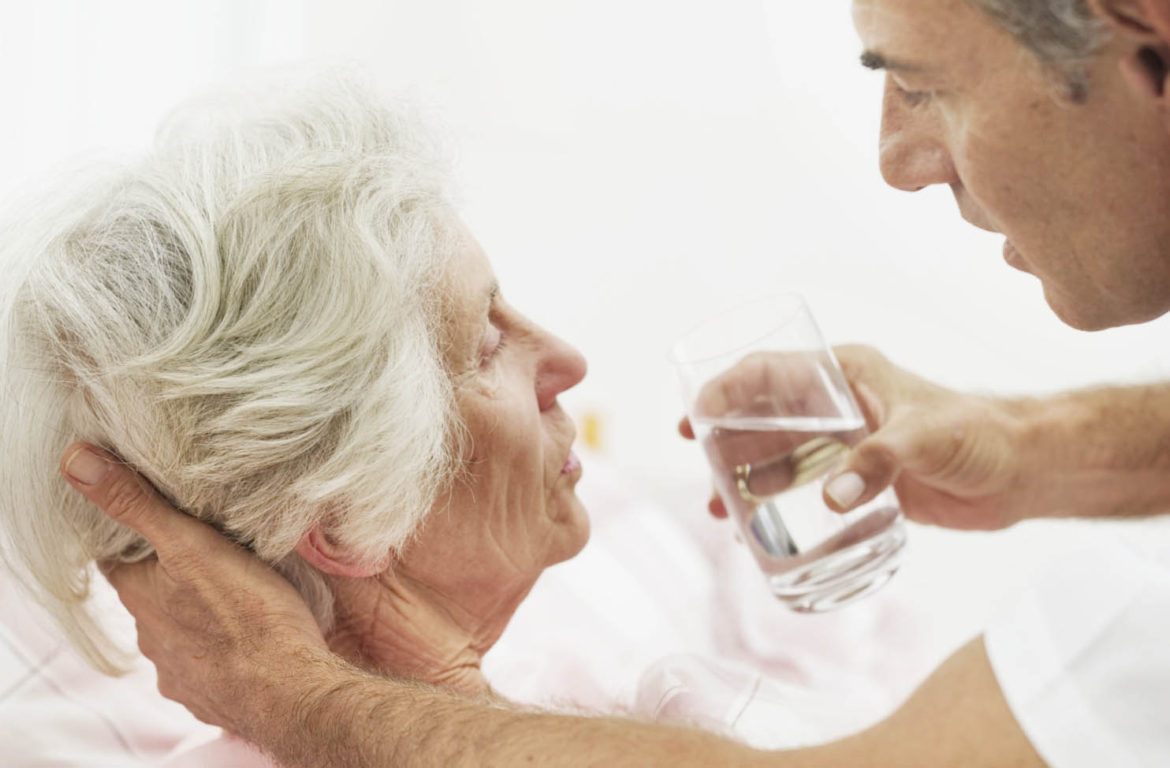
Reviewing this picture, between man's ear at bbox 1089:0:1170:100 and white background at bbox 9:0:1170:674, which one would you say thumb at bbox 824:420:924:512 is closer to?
man's ear at bbox 1089:0:1170:100

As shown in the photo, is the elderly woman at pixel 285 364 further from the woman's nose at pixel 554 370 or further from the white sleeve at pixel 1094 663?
the white sleeve at pixel 1094 663

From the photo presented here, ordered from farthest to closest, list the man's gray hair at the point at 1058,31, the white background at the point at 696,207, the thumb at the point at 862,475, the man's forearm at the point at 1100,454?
1. the white background at the point at 696,207
2. the man's forearm at the point at 1100,454
3. the thumb at the point at 862,475
4. the man's gray hair at the point at 1058,31

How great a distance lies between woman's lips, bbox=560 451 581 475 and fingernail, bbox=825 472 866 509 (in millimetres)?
357

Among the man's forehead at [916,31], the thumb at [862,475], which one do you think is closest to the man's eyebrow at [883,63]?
the man's forehead at [916,31]

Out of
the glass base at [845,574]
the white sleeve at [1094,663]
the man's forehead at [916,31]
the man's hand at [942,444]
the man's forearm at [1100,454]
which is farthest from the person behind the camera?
the man's forearm at [1100,454]

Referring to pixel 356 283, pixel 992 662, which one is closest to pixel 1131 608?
pixel 992 662

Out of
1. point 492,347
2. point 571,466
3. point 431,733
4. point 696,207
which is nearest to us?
point 431,733

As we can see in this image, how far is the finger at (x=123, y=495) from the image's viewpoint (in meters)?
1.20

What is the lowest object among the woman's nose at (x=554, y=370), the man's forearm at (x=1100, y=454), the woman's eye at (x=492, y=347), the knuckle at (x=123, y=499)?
the man's forearm at (x=1100, y=454)

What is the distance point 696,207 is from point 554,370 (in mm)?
1651

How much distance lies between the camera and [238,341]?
3.88 ft

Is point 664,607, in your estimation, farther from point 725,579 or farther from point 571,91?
point 571,91

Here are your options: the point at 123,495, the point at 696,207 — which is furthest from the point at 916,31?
the point at 696,207

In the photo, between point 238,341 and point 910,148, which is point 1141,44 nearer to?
point 910,148
